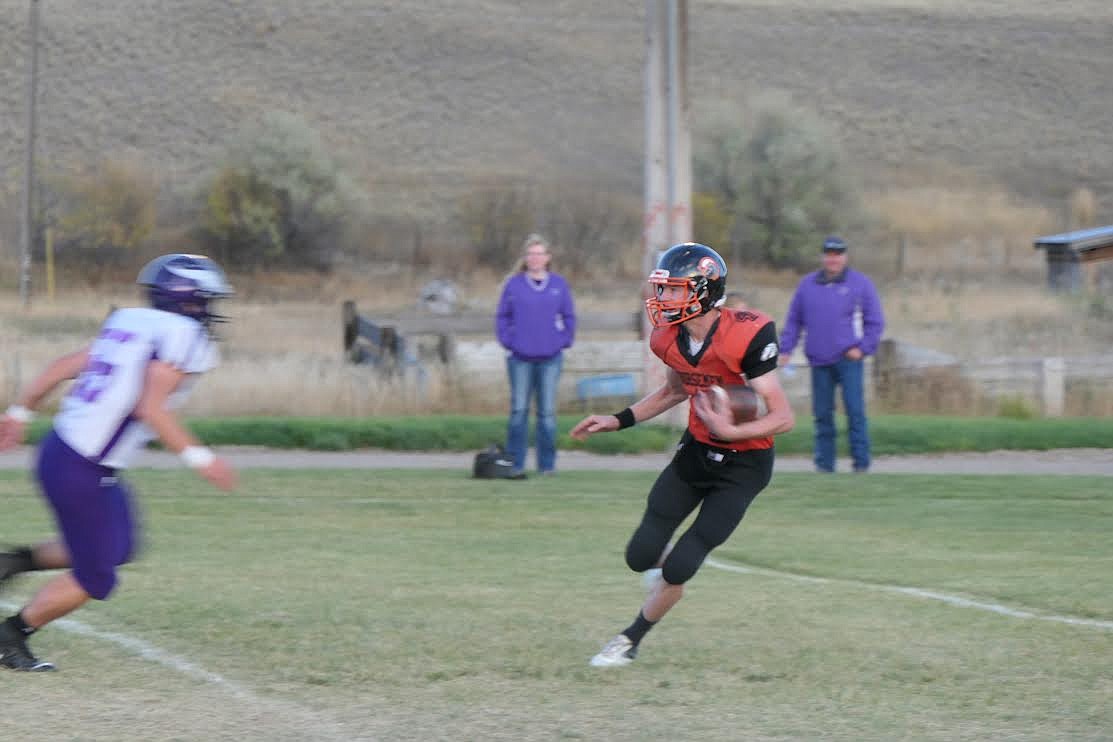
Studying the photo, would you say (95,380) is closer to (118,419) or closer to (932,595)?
(118,419)

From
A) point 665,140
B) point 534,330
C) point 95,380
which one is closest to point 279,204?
point 665,140

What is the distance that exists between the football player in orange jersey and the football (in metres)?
0.03

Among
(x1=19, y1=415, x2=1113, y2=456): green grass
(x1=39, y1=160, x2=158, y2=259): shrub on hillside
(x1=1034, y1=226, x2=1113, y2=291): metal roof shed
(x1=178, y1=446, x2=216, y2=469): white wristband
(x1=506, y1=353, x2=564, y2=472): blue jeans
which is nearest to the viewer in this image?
(x1=178, y1=446, x2=216, y2=469): white wristband

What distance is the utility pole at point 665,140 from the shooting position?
17406mm

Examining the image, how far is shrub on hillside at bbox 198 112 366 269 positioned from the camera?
52625 mm

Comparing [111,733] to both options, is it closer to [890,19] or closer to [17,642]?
[17,642]

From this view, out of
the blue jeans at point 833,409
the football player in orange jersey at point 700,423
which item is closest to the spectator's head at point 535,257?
the blue jeans at point 833,409

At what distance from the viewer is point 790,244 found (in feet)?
175

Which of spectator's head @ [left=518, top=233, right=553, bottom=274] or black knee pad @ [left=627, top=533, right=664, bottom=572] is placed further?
spectator's head @ [left=518, top=233, right=553, bottom=274]

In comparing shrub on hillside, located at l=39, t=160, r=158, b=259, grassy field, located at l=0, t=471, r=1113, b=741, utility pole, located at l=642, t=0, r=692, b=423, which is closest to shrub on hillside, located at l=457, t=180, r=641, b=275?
shrub on hillside, located at l=39, t=160, r=158, b=259

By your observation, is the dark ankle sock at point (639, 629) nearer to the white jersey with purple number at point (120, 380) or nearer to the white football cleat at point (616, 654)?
the white football cleat at point (616, 654)

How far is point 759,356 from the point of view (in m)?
6.92

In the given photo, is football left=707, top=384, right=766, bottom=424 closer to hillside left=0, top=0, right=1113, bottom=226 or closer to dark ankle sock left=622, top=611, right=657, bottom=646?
dark ankle sock left=622, top=611, right=657, bottom=646

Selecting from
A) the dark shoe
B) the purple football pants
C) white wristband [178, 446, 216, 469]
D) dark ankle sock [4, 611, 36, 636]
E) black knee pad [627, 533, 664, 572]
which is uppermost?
white wristband [178, 446, 216, 469]
